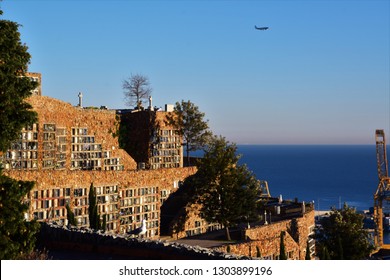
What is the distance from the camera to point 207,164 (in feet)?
130

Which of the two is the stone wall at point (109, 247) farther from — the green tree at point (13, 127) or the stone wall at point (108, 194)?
the stone wall at point (108, 194)

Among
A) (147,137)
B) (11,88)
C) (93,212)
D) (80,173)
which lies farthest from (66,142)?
(11,88)

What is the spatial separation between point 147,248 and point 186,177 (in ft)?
77.3

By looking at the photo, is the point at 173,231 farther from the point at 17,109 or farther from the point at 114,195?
the point at 17,109

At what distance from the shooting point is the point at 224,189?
38219 millimetres

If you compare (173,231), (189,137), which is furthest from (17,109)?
(189,137)

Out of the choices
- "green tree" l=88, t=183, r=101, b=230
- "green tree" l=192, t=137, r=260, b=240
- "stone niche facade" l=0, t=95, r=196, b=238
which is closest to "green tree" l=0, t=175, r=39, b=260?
"stone niche facade" l=0, t=95, r=196, b=238

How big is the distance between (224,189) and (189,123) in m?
11.6

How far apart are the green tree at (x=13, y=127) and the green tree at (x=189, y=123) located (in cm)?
2793

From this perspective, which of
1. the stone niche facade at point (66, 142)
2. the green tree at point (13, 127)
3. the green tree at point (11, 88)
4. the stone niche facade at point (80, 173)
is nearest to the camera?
the green tree at point (13, 127)

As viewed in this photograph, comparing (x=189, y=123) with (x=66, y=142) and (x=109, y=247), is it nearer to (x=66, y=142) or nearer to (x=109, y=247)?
(x=66, y=142)

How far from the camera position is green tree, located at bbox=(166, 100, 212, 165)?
47.8 meters

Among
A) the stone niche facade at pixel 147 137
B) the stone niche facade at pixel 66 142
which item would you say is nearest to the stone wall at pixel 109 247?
the stone niche facade at pixel 66 142

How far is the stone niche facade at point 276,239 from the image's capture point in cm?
3247
